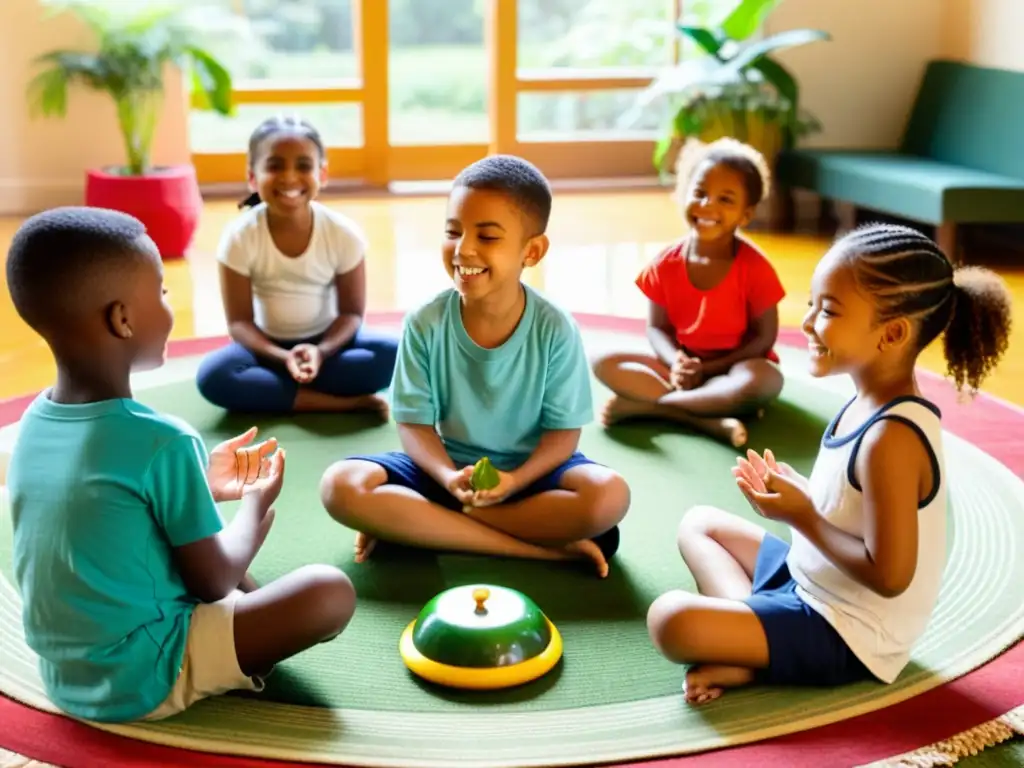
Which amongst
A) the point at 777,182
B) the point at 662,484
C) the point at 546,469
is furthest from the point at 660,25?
the point at 546,469

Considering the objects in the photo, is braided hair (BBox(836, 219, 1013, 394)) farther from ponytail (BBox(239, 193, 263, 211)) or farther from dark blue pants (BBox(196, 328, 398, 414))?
ponytail (BBox(239, 193, 263, 211))

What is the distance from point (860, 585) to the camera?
5.38ft

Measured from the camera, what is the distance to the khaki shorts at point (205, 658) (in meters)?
1.61

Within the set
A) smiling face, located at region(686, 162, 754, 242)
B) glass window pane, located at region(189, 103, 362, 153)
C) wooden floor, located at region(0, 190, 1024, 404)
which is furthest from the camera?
glass window pane, located at region(189, 103, 362, 153)

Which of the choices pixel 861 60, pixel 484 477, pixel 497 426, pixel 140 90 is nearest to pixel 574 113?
pixel 861 60

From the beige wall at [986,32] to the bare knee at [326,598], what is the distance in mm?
3939

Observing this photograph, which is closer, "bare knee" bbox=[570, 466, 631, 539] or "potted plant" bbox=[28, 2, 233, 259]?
"bare knee" bbox=[570, 466, 631, 539]

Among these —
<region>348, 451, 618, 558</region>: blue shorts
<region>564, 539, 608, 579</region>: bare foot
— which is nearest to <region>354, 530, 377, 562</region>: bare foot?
<region>348, 451, 618, 558</region>: blue shorts

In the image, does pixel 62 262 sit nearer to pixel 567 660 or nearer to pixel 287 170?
pixel 567 660

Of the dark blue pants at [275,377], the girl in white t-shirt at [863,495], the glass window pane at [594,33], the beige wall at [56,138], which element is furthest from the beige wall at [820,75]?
the girl in white t-shirt at [863,495]

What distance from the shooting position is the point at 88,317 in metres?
1.51

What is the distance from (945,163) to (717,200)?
2.43 metres

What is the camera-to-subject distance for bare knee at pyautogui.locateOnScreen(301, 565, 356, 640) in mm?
1638

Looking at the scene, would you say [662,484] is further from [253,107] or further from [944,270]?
[253,107]
